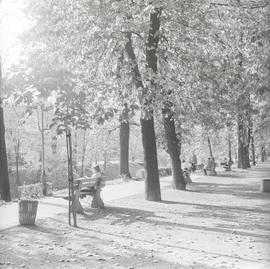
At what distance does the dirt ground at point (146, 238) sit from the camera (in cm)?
855

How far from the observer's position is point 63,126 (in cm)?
1191

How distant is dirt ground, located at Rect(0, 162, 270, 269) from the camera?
8555mm

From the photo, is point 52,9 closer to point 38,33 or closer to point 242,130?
point 38,33

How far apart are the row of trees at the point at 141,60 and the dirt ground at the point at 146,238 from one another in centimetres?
249

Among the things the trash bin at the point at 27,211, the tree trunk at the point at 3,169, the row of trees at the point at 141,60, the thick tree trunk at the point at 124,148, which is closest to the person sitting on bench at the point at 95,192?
the row of trees at the point at 141,60

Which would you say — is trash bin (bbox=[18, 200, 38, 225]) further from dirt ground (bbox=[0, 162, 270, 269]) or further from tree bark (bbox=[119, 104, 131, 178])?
tree bark (bbox=[119, 104, 131, 178])

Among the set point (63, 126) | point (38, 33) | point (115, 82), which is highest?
point (38, 33)

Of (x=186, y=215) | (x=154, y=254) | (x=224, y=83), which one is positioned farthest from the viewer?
(x=224, y=83)

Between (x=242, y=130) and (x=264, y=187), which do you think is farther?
(x=242, y=130)

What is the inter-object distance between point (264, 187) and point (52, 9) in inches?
451

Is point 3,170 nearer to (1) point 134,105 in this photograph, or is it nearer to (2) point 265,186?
(1) point 134,105

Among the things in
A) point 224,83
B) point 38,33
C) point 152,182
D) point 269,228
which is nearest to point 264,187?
point 224,83

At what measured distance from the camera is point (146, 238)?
10.6 metres

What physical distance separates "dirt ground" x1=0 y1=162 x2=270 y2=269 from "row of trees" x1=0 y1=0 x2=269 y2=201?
2.49 m
